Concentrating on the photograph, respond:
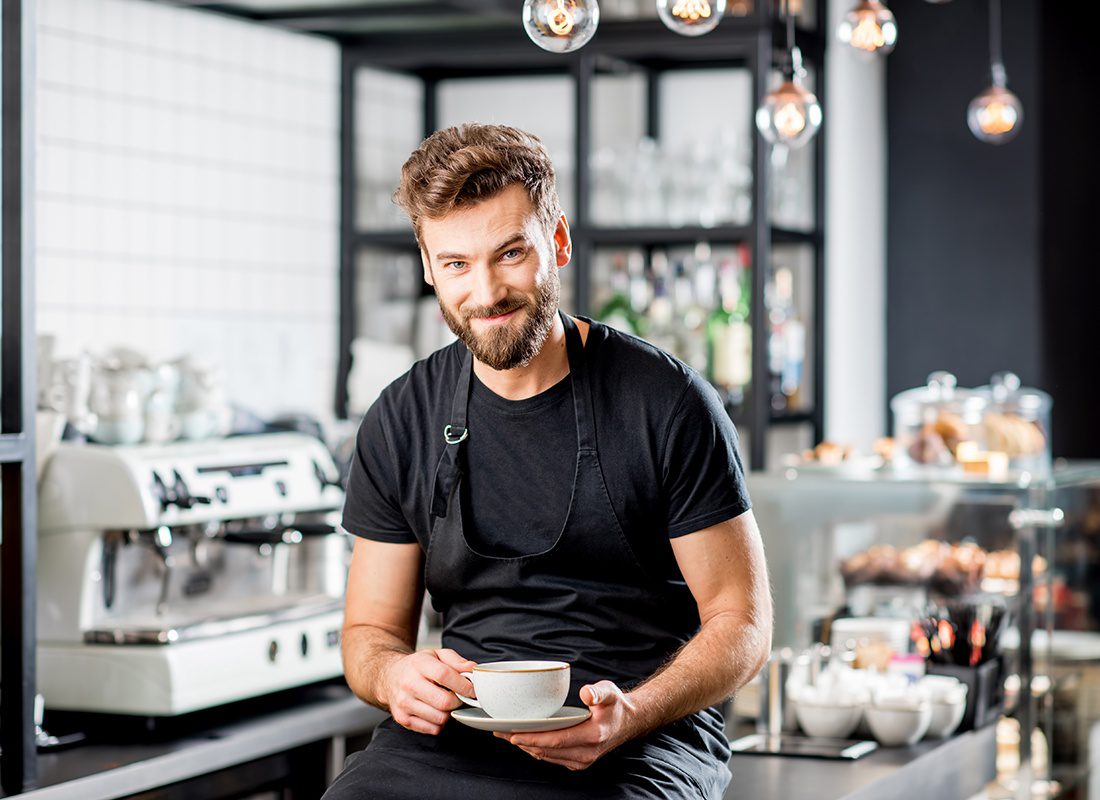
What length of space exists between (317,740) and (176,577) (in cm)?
41

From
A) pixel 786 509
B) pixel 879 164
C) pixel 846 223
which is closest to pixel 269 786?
pixel 786 509

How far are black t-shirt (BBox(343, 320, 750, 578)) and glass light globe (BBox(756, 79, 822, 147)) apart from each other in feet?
3.04

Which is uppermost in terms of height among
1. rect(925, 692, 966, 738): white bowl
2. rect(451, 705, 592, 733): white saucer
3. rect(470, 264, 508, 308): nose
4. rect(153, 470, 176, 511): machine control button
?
rect(470, 264, 508, 308): nose

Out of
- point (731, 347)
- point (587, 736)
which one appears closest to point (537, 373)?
point (587, 736)

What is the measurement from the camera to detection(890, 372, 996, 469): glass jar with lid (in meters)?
3.62

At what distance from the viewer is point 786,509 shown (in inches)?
138

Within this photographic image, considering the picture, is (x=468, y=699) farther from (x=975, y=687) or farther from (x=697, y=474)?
(x=975, y=687)

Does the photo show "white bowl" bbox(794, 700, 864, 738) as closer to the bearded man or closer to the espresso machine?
the bearded man

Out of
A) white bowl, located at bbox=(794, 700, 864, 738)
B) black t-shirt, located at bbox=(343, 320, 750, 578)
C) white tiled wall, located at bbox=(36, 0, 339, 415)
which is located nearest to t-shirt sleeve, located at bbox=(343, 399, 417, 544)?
black t-shirt, located at bbox=(343, 320, 750, 578)

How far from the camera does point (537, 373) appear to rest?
88.9 inches

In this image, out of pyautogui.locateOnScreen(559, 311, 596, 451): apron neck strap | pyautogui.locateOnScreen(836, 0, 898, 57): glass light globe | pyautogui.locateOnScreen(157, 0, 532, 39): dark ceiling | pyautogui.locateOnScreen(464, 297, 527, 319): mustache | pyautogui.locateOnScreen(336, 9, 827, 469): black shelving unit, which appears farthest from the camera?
pyautogui.locateOnScreen(336, 9, 827, 469): black shelving unit

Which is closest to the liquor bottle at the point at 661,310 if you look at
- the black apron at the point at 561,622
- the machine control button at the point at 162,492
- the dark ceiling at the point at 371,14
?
the dark ceiling at the point at 371,14

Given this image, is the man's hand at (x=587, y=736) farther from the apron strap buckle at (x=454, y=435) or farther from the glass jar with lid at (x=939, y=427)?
the glass jar with lid at (x=939, y=427)

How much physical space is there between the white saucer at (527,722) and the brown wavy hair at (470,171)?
63 centimetres
